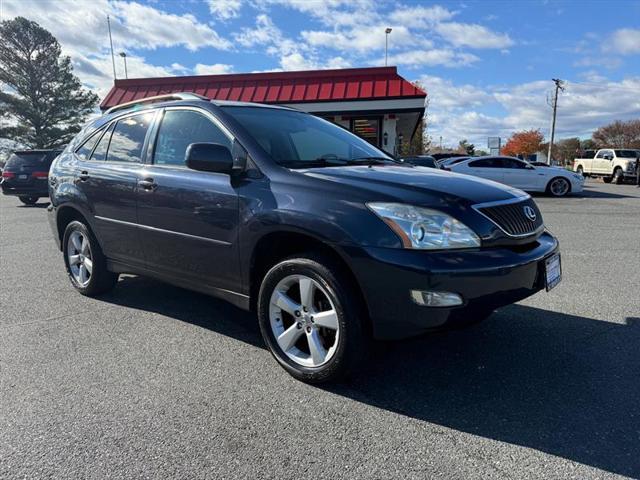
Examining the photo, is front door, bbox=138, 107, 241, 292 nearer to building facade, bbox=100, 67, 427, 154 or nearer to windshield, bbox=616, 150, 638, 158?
building facade, bbox=100, 67, 427, 154

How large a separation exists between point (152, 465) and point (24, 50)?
4544cm

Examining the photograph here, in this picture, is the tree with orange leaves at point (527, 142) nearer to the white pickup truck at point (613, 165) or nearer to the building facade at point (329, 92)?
the white pickup truck at point (613, 165)

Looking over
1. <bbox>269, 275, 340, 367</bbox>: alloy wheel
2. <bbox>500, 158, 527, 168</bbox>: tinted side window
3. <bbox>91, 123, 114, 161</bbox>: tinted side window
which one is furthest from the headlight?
<bbox>500, 158, 527, 168</bbox>: tinted side window

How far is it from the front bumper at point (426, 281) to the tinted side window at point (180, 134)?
5.31 feet

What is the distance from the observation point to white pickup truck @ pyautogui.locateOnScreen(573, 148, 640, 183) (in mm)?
24891

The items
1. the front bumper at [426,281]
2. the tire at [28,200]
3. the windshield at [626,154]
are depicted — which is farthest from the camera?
the windshield at [626,154]

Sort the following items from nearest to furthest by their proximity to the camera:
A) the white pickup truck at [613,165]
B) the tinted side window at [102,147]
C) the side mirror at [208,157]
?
the side mirror at [208,157] → the tinted side window at [102,147] → the white pickup truck at [613,165]

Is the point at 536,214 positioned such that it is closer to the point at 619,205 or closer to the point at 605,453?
the point at 605,453

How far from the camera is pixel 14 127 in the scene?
37.5 meters

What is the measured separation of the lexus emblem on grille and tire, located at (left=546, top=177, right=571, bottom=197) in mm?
15267

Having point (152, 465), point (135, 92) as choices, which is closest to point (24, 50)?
point (135, 92)

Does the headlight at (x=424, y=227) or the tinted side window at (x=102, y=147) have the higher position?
the tinted side window at (x=102, y=147)

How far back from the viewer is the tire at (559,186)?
54.5 feet

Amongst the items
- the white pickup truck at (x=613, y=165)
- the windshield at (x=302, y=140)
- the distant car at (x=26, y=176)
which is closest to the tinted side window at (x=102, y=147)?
the windshield at (x=302, y=140)
